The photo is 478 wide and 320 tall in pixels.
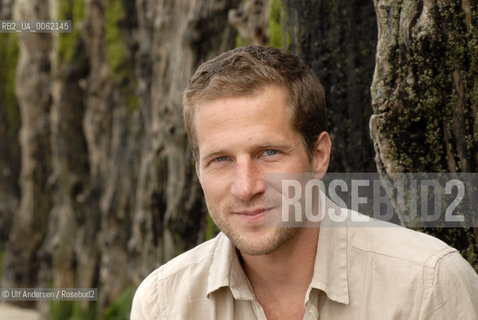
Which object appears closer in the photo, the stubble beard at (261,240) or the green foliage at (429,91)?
the stubble beard at (261,240)

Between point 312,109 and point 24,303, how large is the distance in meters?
10.4

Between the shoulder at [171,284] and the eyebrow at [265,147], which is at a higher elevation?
the eyebrow at [265,147]

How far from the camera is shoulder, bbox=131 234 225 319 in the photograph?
10.3 feet

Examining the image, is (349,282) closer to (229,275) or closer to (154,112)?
(229,275)

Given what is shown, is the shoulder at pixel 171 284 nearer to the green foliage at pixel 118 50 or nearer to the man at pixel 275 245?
the man at pixel 275 245

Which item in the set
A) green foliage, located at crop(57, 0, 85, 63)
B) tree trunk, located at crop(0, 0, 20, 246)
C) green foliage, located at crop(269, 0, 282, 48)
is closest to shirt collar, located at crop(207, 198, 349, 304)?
green foliage, located at crop(269, 0, 282, 48)

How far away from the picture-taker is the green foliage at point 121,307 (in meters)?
8.27

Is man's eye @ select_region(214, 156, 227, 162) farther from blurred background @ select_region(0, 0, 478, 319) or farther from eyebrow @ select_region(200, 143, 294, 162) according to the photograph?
blurred background @ select_region(0, 0, 478, 319)

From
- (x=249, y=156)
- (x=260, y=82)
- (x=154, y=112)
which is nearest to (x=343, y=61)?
(x=260, y=82)

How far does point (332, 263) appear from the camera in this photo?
2.99 metres

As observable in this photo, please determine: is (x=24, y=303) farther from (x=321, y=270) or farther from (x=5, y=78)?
(x=321, y=270)

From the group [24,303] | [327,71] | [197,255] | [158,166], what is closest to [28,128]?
[24,303]

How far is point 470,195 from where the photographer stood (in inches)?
135

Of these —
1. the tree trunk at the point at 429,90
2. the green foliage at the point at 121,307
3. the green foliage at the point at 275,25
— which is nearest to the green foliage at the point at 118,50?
the green foliage at the point at 121,307
